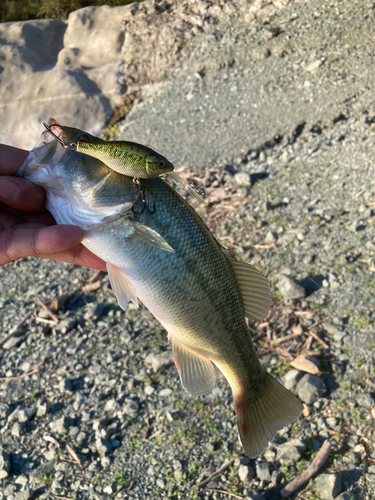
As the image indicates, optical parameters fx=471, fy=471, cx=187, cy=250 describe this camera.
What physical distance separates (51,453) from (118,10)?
32.8 feet

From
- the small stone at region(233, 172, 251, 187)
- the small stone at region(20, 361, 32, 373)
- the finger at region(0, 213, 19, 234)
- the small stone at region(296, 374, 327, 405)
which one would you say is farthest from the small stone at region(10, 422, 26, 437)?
the small stone at region(233, 172, 251, 187)

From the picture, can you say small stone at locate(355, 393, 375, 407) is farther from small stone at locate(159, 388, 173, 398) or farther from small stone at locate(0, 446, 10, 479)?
small stone at locate(0, 446, 10, 479)

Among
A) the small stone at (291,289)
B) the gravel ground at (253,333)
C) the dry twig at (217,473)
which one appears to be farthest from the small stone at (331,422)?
the small stone at (291,289)

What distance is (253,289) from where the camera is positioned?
107 inches

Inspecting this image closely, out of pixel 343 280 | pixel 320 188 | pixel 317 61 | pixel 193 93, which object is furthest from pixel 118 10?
pixel 343 280

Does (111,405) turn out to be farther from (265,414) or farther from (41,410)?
(265,414)

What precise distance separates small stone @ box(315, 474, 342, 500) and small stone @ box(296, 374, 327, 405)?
64 centimetres

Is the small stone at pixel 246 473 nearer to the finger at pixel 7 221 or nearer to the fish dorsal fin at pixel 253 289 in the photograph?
the fish dorsal fin at pixel 253 289

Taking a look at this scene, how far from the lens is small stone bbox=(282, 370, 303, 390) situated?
397 centimetres

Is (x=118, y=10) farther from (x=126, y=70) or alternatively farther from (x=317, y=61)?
(x=317, y=61)

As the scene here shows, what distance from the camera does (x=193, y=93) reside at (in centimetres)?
904

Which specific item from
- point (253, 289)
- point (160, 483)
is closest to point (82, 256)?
point (253, 289)

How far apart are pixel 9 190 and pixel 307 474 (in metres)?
2.79

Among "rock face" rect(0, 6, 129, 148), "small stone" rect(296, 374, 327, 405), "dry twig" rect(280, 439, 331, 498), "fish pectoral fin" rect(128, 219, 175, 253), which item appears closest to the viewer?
"fish pectoral fin" rect(128, 219, 175, 253)
